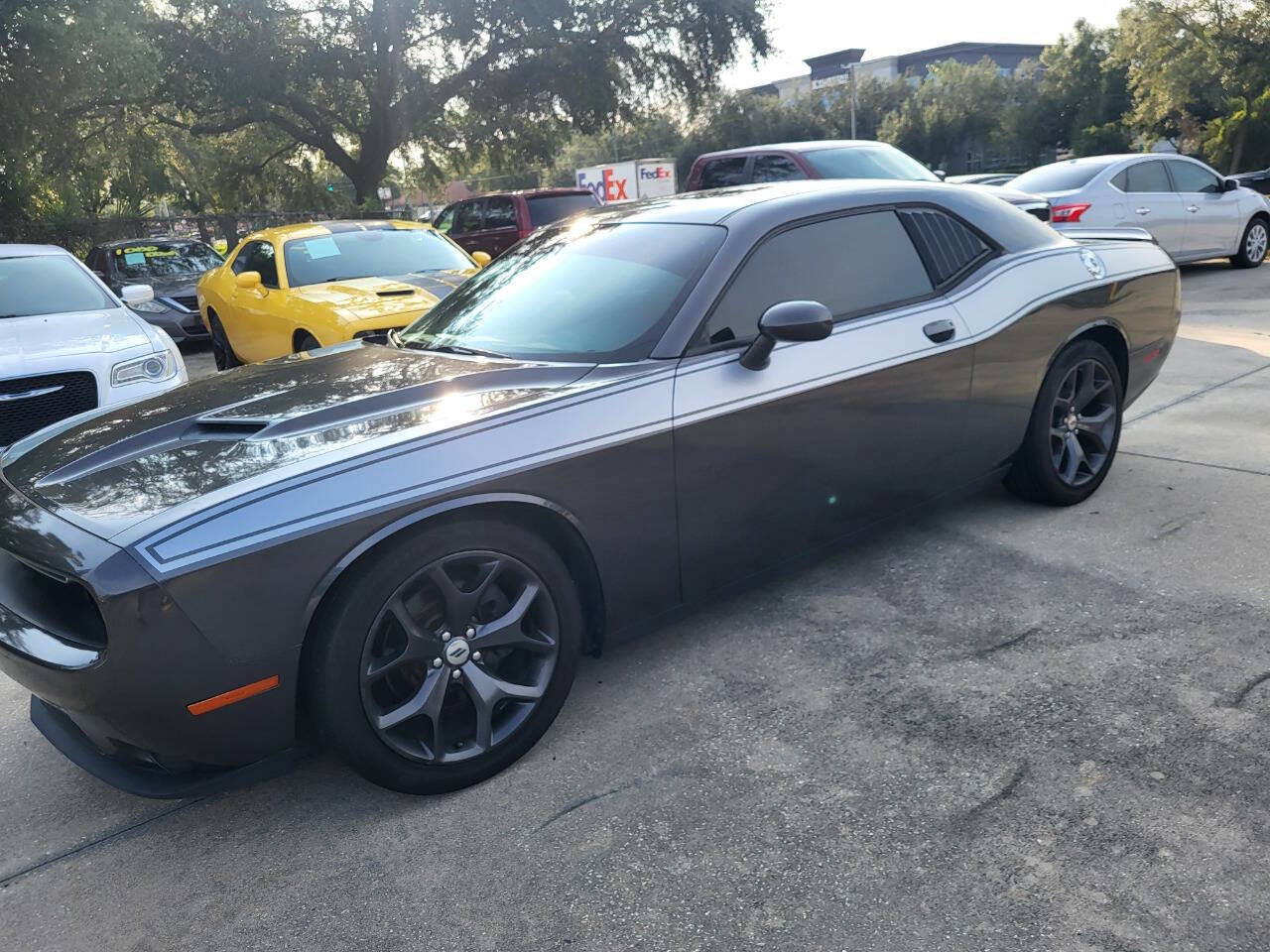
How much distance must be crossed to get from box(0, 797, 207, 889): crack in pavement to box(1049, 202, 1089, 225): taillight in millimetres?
10512

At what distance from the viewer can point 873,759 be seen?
2.74 m

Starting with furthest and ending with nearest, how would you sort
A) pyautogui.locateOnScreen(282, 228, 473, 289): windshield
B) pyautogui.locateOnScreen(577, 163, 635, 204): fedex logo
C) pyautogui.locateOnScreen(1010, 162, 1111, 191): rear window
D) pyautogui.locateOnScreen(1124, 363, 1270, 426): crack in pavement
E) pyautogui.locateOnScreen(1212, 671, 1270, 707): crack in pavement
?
pyautogui.locateOnScreen(577, 163, 635, 204): fedex logo
pyautogui.locateOnScreen(1010, 162, 1111, 191): rear window
pyautogui.locateOnScreen(282, 228, 473, 289): windshield
pyautogui.locateOnScreen(1124, 363, 1270, 426): crack in pavement
pyautogui.locateOnScreen(1212, 671, 1270, 707): crack in pavement

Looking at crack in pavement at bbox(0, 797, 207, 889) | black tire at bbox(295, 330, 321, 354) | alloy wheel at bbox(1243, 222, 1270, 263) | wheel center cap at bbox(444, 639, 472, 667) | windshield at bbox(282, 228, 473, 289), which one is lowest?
crack in pavement at bbox(0, 797, 207, 889)

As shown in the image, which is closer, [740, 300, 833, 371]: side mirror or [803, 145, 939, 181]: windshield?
[740, 300, 833, 371]: side mirror

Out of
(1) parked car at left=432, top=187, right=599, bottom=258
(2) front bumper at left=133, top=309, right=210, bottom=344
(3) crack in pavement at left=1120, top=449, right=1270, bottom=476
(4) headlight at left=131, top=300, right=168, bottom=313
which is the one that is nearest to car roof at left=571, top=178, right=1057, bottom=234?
(3) crack in pavement at left=1120, top=449, right=1270, bottom=476

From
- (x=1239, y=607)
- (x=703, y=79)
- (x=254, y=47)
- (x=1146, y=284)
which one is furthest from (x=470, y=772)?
(x=703, y=79)

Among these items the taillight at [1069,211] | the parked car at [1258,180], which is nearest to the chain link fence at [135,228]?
the taillight at [1069,211]

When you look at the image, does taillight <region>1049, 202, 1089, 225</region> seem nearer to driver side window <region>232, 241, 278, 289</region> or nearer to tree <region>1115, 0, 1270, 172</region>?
driver side window <region>232, 241, 278, 289</region>

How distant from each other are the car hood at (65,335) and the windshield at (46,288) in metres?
0.16

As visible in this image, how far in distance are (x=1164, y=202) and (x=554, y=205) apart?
304 inches

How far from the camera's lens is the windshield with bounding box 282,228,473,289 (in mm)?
7910

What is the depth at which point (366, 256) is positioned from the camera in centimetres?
808

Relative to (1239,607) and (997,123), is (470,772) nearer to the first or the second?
(1239,607)

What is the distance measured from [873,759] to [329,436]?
1.71 m
